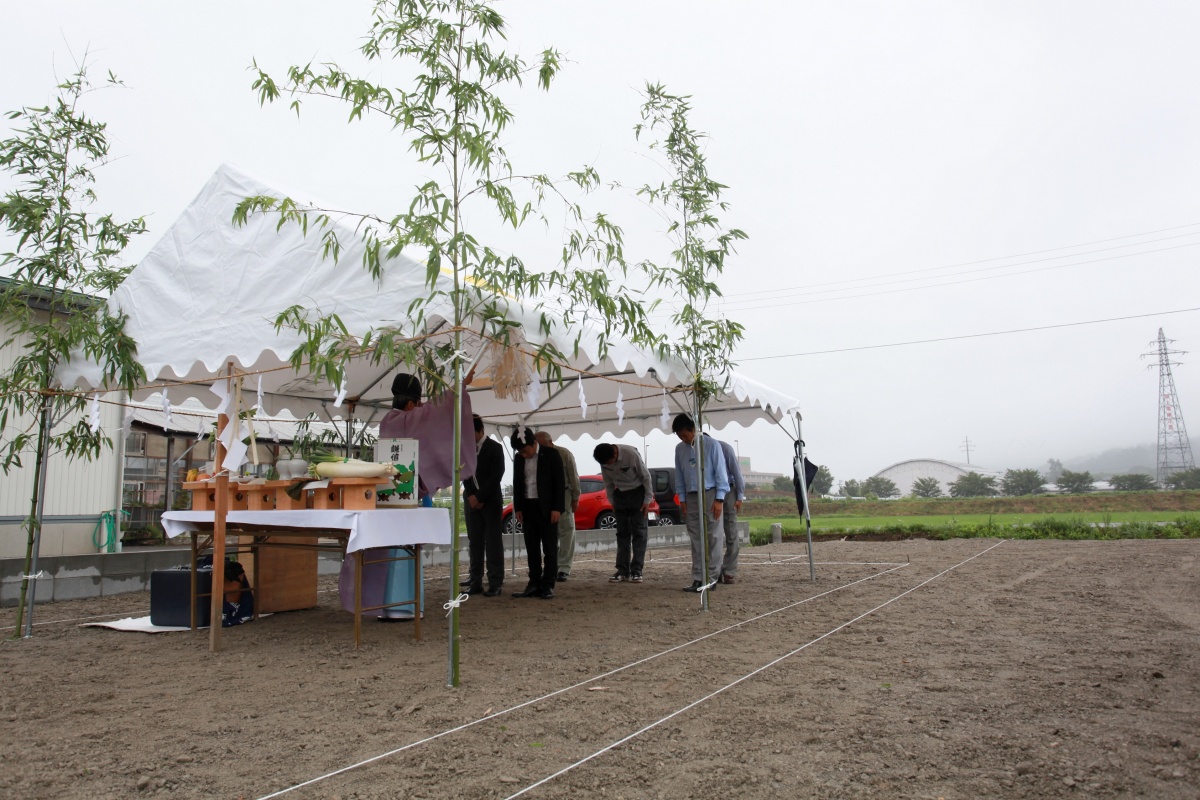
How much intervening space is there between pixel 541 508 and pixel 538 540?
39 centimetres

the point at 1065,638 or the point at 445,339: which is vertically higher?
the point at 445,339

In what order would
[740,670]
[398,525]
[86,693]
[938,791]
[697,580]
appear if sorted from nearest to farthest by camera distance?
[938,791]
[86,693]
[740,670]
[398,525]
[697,580]

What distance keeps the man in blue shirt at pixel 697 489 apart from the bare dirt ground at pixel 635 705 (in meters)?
0.80

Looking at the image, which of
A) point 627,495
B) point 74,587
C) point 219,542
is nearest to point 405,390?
point 219,542

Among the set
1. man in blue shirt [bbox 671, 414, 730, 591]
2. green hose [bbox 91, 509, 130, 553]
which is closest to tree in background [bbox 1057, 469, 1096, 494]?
man in blue shirt [bbox 671, 414, 730, 591]

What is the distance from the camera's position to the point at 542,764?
2.71m

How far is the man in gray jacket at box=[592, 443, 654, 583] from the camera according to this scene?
8125 millimetres

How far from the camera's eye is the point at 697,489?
6867 millimetres

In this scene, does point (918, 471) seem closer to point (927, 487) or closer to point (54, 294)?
point (927, 487)

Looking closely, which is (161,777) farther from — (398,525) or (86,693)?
(398,525)

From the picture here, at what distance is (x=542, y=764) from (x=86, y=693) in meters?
2.57

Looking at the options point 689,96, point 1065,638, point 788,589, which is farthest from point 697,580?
point 689,96

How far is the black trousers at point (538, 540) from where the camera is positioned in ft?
22.6

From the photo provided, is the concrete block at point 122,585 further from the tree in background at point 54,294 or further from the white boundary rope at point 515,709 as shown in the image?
the white boundary rope at point 515,709
